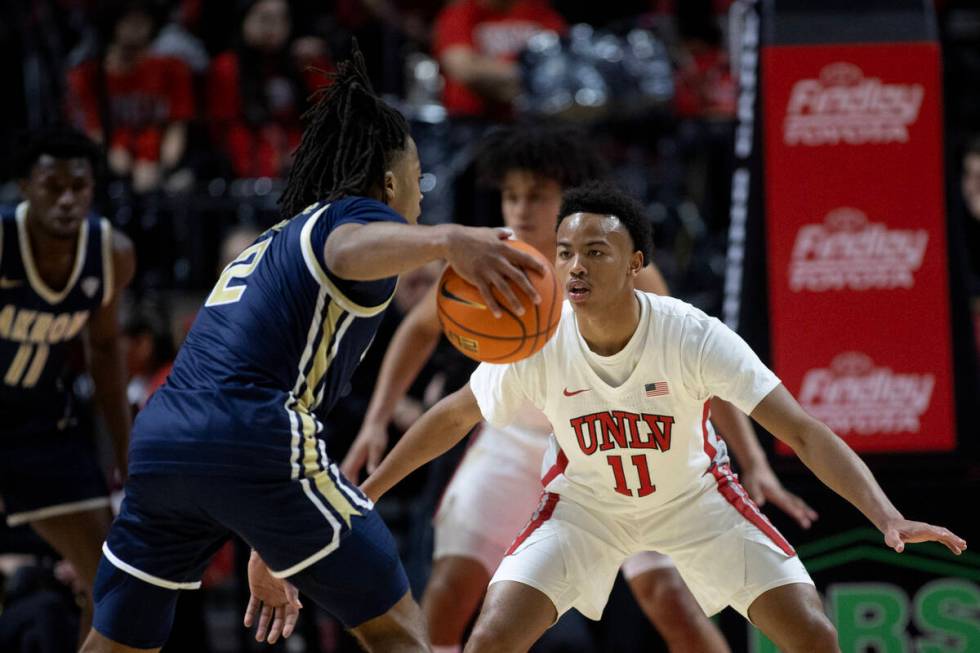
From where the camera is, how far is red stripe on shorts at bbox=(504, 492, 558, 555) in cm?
407

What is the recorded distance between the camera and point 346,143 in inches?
145

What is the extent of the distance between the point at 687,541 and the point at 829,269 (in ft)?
6.14

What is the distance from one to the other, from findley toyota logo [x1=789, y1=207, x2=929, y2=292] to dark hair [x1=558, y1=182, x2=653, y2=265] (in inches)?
62.9

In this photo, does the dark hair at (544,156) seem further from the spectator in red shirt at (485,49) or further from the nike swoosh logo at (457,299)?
the spectator in red shirt at (485,49)

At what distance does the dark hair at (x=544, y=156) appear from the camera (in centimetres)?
509

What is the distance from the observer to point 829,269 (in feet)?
17.9

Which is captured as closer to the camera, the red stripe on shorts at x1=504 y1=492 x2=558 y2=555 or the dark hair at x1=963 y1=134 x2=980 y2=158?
the red stripe on shorts at x1=504 y1=492 x2=558 y2=555

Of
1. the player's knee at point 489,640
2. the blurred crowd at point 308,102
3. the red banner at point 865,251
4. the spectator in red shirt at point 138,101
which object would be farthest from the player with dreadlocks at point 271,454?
the spectator in red shirt at point 138,101

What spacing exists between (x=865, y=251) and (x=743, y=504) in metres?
1.82

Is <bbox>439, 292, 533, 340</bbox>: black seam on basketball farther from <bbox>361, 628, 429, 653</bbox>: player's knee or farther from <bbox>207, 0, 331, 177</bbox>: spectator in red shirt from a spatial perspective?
<bbox>207, 0, 331, 177</bbox>: spectator in red shirt

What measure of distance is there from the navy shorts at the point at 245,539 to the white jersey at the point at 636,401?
800 millimetres

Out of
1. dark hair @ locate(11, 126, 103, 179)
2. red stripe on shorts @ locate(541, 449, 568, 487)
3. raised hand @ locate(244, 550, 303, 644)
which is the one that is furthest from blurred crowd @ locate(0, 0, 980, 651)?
raised hand @ locate(244, 550, 303, 644)

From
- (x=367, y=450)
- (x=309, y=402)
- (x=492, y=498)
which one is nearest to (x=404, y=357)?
(x=367, y=450)

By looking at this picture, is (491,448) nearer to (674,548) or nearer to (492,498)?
(492,498)
